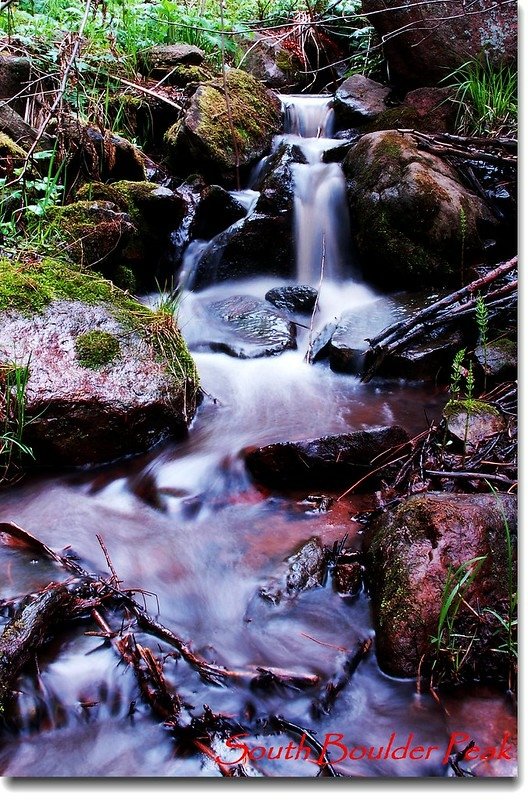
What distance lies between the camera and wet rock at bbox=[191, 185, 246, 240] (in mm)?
5215

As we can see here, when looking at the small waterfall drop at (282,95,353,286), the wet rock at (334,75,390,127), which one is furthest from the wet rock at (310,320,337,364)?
the wet rock at (334,75,390,127)

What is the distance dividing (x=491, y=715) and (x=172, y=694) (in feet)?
2.97

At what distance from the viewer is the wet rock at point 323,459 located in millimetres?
2730

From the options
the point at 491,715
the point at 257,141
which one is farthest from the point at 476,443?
the point at 257,141

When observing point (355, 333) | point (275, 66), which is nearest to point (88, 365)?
point (355, 333)

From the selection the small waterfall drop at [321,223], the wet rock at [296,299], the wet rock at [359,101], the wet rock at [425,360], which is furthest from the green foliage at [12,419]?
the wet rock at [359,101]

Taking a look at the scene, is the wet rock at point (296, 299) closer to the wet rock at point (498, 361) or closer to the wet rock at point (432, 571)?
the wet rock at point (498, 361)

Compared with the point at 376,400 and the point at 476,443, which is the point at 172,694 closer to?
the point at 476,443

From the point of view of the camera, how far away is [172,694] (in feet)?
5.52

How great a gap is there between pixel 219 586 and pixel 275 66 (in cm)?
735

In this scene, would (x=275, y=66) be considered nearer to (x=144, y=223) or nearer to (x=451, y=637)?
(x=144, y=223)

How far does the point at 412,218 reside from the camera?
4.44 m

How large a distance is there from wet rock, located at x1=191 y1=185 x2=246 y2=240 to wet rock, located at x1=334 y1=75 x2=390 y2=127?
1.94 meters

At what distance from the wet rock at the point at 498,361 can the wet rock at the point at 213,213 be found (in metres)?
2.81
